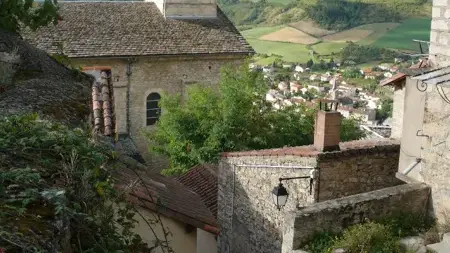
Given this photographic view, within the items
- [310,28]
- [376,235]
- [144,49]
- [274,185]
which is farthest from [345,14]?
[376,235]

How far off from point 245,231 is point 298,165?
2.50m

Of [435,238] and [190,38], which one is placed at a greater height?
[190,38]

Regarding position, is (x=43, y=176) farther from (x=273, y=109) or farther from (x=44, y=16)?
(x=273, y=109)

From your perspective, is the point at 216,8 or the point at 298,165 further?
the point at 216,8

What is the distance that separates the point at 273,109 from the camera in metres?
20.8

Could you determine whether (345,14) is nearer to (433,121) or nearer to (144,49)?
(144,49)

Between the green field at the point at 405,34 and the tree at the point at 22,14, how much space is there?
60.1m

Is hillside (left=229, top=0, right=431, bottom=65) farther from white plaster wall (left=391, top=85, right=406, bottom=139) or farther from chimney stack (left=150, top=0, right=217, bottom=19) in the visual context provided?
white plaster wall (left=391, top=85, right=406, bottom=139)

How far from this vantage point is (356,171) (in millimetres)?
10133

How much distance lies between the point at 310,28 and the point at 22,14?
→ 8071 cm

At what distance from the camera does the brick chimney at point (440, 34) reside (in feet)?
23.5

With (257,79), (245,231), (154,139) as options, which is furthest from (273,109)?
(245,231)

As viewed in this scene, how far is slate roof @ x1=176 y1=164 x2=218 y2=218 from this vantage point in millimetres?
13770

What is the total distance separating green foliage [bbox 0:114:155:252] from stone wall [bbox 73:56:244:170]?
1822 centimetres
